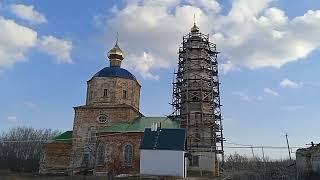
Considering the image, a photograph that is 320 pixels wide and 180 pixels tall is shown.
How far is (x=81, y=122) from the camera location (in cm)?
3784

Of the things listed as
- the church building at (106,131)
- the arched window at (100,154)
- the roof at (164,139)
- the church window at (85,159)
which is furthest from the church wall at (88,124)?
the roof at (164,139)

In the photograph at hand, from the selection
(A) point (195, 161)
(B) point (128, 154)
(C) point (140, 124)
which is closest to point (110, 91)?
(C) point (140, 124)

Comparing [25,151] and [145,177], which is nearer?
[145,177]

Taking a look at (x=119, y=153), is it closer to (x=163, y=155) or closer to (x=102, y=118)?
(x=163, y=155)

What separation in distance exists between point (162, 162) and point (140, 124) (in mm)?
5207

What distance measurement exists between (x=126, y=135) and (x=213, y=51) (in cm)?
1323

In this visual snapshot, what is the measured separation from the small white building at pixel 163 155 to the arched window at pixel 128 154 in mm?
1881

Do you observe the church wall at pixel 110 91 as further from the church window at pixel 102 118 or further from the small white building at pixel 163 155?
the small white building at pixel 163 155

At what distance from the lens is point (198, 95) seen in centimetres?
3772

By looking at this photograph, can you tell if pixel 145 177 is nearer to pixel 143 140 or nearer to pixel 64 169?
pixel 143 140

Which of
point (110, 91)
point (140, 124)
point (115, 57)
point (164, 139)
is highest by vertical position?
point (115, 57)

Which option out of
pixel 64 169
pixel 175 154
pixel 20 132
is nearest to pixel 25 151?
pixel 20 132

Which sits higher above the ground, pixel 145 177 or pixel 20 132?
pixel 20 132

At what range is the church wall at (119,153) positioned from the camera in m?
33.2
